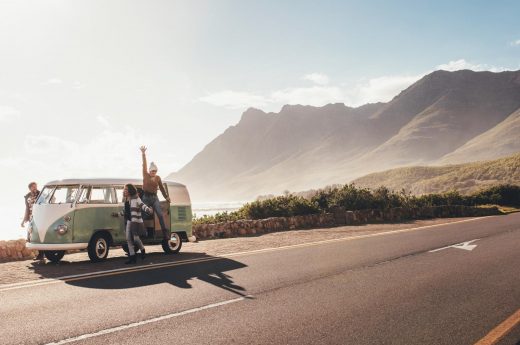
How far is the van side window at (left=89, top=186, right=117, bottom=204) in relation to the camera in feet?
33.8

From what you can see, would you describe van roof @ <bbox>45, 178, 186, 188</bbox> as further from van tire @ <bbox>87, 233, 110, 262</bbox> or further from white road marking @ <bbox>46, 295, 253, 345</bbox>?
white road marking @ <bbox>46, 295, 253, 345</bbox>

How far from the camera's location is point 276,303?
612 centimetres

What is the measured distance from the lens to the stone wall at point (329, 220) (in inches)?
659

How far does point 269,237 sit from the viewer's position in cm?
1573

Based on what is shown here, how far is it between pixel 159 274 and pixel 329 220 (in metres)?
13.8

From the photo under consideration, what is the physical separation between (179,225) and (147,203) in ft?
4.34

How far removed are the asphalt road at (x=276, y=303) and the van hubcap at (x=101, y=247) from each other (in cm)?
179

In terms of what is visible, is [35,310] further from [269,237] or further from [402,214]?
[402,214]

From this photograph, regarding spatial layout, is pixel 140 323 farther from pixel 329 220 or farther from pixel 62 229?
pixel 329 220

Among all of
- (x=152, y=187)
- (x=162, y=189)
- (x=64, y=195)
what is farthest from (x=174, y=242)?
(x=64, y=195)

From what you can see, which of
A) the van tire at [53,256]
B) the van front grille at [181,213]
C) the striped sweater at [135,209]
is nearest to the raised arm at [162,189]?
the van front grille at [181,213]

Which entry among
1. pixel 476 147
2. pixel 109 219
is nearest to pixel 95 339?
pixel 109 219

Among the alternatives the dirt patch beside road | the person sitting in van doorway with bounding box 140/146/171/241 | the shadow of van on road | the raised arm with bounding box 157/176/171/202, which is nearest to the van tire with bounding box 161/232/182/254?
the dirt patch beside road

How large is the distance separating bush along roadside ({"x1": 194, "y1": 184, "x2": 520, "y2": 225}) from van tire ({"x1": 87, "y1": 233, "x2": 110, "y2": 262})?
7.33 metres
